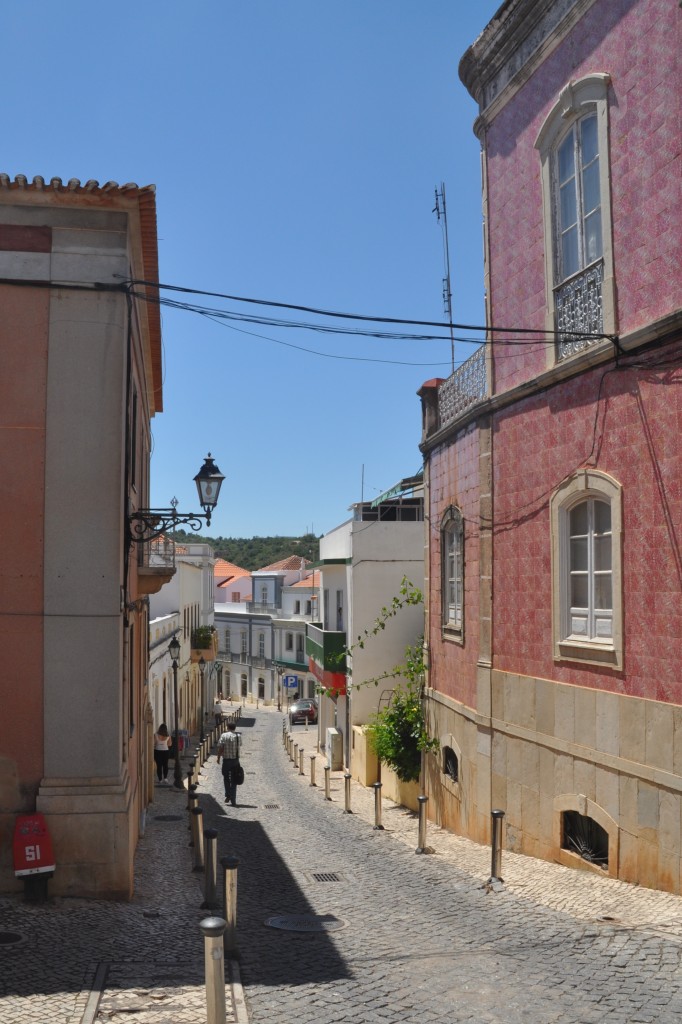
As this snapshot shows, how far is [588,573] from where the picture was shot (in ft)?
33.1

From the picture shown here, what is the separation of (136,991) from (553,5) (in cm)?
1030

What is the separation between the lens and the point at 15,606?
8.83m

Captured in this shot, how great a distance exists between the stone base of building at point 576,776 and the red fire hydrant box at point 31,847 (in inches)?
204

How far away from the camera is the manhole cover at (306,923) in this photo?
8.07m

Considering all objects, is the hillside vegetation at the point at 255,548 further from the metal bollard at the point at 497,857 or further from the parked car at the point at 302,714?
the metal bollard at the point at 497,857

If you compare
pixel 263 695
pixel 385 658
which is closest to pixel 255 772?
pixel 385 658

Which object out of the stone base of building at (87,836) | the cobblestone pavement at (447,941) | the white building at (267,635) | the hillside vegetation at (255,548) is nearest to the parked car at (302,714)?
the white building at (267,635)

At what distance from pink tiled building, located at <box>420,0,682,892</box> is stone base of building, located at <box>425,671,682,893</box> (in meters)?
0.03

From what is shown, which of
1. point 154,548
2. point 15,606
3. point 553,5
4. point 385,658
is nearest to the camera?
point 15,606

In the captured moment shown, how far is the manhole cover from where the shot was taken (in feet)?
26.5

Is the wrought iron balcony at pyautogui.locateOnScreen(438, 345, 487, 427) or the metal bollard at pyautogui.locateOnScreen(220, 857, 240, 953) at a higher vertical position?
the wrought iron balcony at pyautogui.locateOnScreen(438, 345, 487, 427)

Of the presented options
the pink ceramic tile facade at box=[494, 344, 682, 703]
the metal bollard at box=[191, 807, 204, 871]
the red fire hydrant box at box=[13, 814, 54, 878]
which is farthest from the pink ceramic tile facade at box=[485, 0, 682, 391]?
the red fire hydrant box at box=[13, 814, 54, 878]

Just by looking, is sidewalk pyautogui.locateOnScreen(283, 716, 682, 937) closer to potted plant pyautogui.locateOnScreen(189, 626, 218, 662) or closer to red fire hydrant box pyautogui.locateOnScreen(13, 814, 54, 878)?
red fire hydrant box pyautogui.locateOnScreen(13, 814, 54, 878)

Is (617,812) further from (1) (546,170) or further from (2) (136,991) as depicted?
(1) (546,170)
